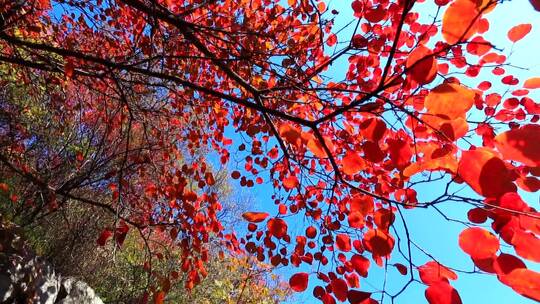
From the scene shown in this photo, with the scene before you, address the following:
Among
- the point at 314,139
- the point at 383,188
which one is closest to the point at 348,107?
the point at 314,139

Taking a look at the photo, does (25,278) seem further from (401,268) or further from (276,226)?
(401,268)

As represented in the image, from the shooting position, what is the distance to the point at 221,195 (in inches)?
485

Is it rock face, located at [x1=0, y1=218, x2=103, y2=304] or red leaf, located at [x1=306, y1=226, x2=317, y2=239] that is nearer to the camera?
red leaf, located at [x1=306, y1=226, x2=317, y2=239]

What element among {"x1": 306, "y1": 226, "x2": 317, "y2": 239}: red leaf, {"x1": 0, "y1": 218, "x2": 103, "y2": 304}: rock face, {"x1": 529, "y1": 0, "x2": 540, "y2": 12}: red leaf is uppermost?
{"x1": 306, "y1": 226, "x2": 317, "y2": 239}: red leaf

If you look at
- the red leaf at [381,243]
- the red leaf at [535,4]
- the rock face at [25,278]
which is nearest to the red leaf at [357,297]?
the red leaf at [381,243]

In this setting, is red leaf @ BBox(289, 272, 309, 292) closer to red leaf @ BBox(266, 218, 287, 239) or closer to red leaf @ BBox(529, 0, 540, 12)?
red leaf @ BBox(266, 218, 287, 239)

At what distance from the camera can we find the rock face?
3918mm

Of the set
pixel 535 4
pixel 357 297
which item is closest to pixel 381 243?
pixel 357 297

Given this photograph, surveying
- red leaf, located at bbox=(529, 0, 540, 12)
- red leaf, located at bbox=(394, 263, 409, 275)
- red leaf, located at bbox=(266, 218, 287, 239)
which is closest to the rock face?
red leaf, located at bbox=(266, 218, 287, 239)

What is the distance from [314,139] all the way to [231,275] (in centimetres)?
875

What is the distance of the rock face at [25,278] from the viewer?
3918 millimetres

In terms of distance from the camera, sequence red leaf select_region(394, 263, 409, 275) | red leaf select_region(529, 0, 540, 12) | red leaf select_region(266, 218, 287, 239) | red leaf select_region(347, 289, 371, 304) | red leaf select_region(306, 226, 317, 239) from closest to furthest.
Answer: red leaf select_region(529, 0, 540, 12) < red leaf select_region(347, 289, 371, 304) < red leaf select_region(394, 263, 409, 275) < red leaf select_region(266, 218, 287, 239) < red leaf select_region(306, 226, 317, 239)

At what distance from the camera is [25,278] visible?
410 cm

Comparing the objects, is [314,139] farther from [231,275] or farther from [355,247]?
[231,275]
